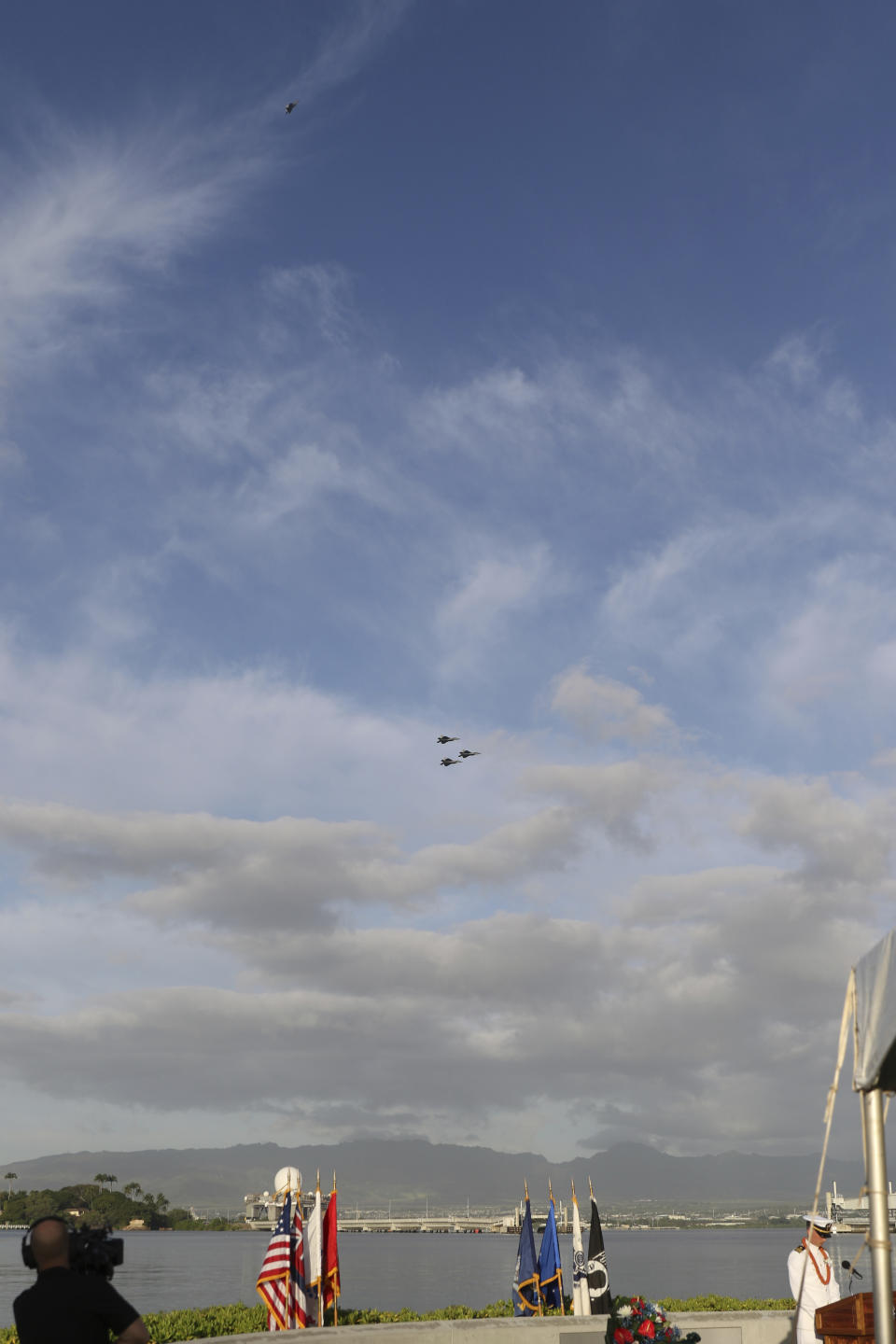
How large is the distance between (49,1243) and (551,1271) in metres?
17.2

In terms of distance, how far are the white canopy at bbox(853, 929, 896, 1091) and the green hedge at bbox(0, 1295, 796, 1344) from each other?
9.58 meters

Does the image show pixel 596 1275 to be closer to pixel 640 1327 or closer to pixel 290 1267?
pixel 290 1267

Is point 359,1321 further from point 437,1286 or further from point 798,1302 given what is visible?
point 437,1286

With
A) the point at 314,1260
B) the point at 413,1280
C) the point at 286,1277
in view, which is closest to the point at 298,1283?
the point at 286,1277

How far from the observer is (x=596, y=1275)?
62.3 feet

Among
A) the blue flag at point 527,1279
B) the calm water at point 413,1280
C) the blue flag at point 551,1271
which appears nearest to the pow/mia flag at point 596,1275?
the blue flag at point 551,1271

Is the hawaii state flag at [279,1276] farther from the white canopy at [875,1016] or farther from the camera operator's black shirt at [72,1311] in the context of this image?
the camera operator's black shirt at [72,1311]

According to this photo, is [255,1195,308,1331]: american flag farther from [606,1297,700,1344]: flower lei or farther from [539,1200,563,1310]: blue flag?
[606,1297,700,1344]: flower lei

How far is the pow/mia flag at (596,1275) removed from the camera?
18.8 m

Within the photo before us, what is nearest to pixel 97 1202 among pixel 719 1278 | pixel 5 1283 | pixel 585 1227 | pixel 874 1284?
pixel 5 1283

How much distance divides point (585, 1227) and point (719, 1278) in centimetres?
12314

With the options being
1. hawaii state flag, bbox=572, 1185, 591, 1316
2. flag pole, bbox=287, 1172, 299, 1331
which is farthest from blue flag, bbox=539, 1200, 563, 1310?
flag pole, bbox=287, 1172, 299, 1331

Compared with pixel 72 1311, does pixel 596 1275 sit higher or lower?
lower

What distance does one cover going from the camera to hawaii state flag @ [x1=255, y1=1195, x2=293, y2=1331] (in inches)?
693
